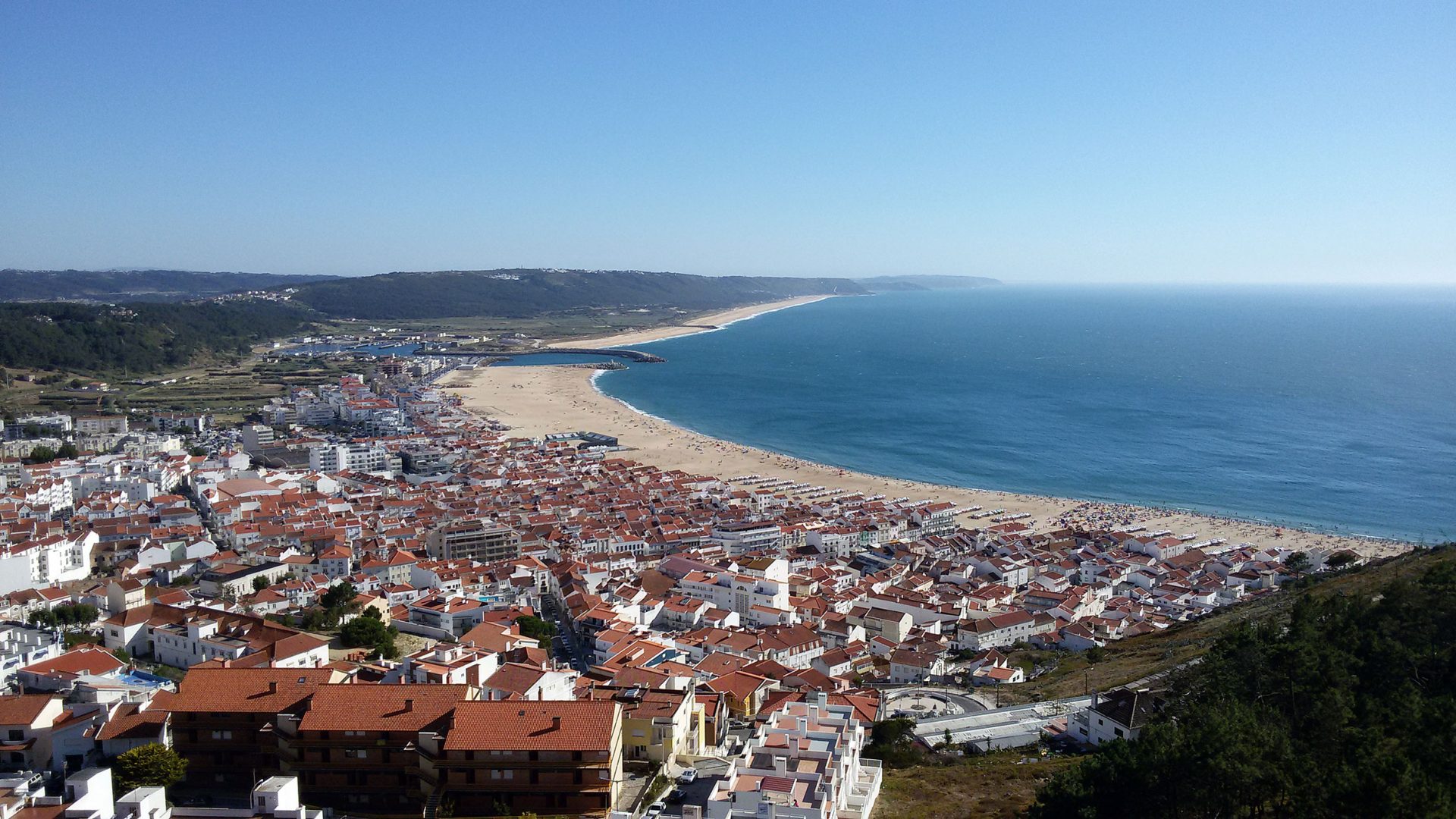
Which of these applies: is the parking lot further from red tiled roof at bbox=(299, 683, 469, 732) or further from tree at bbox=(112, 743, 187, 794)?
tree at bbox=(112, 743, 187, 794)

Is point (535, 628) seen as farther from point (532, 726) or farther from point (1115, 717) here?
point (1115, 717)

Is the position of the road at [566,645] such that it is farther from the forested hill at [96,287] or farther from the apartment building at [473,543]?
the forested hill at [96,287]

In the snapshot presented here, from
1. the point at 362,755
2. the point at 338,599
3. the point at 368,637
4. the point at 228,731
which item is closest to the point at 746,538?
the point at 338,599

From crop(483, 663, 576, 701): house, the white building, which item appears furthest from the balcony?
crop(483, 663, 576, 701): house

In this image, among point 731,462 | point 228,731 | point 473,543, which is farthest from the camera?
point 731,462

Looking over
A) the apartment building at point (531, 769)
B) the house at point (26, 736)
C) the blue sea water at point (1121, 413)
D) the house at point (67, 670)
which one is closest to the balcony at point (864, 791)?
the apartment building at point (531, 769)

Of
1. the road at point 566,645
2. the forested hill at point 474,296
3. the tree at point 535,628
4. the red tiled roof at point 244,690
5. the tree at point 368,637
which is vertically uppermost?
the forested hill at point 474,296
